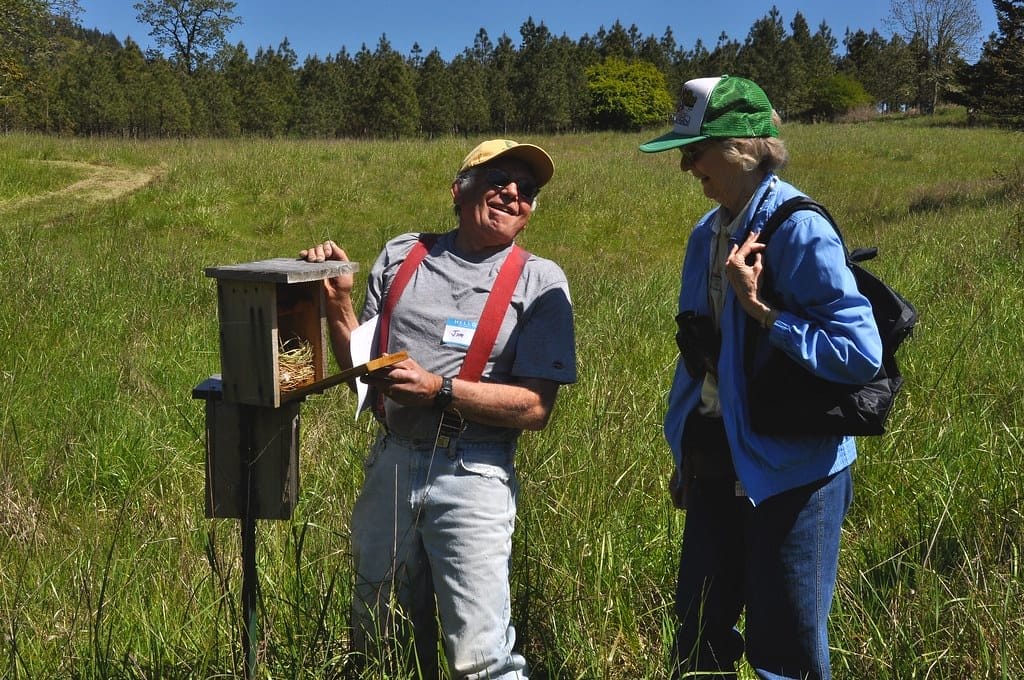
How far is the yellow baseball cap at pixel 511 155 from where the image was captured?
7.07 feet

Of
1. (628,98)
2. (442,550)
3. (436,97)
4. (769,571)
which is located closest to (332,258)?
(442,550)

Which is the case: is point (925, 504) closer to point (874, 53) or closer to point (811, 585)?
point (811, 585)

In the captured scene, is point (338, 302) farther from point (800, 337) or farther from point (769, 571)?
point (769, 571)

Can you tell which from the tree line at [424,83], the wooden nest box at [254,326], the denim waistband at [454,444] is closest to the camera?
the wooden nest box at [254,326]

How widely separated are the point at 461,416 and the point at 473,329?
223 mm

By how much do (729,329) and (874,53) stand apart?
7929 cm

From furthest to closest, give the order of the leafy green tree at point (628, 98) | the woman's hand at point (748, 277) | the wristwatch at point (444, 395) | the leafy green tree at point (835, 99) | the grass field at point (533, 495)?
1. the leafy green tree at point (628, 98)
2. the leafy green tree at point (835, 99)
3. the grass field at point (533, 495)
4. the wristwatch at point (444, 395)
5. the woman's hand at point (748, 277)

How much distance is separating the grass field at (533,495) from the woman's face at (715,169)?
1085mm

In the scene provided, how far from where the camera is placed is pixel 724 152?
2.01 metres

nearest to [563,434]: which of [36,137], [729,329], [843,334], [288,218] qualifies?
[729,329]

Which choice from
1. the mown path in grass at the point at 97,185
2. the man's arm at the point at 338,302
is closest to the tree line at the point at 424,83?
the mown path in grass at the point at 97,185

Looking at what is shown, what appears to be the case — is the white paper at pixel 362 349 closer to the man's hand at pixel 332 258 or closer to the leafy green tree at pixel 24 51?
the man's hand at pixel 332 258

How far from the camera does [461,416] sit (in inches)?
79.9

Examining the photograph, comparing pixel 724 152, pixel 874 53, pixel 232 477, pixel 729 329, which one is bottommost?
pixel 232 477
